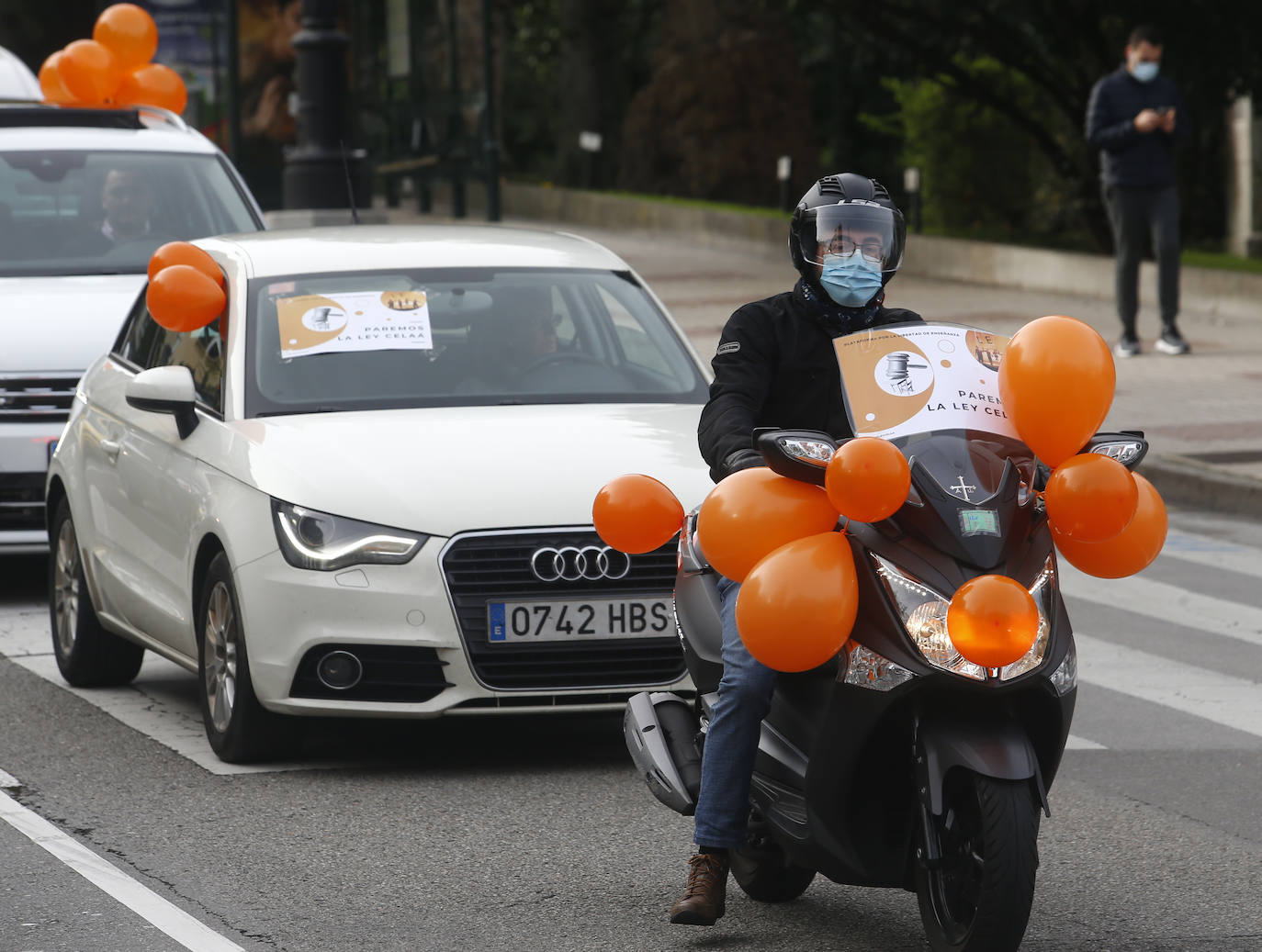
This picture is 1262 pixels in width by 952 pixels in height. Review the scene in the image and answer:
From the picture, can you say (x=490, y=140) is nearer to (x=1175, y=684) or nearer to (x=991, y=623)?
(x=1175, y=684)

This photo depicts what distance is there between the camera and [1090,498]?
4.67 metres

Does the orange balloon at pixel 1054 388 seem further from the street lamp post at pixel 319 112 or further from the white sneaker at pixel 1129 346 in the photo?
the street lamp post at pixel 319 112

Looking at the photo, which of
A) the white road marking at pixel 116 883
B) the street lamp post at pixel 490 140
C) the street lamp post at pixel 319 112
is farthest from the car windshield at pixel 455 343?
the street lamp post at pixel 490 140

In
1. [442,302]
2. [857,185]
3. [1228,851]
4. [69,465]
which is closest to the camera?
[857,185]

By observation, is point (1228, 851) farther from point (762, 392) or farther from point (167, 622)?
point (167, 622)

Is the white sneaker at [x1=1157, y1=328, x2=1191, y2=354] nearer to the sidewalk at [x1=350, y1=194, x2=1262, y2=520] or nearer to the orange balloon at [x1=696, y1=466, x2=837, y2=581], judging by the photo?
the sidewalk at [x1=350, y1=194, x2=1262, y2=520]

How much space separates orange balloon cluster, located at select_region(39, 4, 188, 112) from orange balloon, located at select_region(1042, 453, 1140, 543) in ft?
32.3

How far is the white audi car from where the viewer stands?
658 cm

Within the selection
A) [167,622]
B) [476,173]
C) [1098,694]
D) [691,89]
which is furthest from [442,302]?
[691,89]

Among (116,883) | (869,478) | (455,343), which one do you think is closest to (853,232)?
(869,478)

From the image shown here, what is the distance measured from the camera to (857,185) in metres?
5.17

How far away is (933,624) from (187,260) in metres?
3.85

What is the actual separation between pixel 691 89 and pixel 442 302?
78.3ft

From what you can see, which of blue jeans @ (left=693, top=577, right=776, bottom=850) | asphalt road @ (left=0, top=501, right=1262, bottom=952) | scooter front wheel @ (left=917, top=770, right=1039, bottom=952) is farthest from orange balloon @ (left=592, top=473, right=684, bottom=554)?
scooter front wheel @ (left=917, top=770, right=1039, bottom=952)
